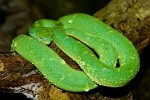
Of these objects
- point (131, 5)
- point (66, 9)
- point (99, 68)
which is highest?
point (131, 5)

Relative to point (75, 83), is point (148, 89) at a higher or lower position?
lower

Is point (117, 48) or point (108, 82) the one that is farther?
point (117, 48)

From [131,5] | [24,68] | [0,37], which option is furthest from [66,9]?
[24,68]

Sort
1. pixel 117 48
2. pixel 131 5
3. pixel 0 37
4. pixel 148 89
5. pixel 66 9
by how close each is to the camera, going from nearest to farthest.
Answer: pixel 117 48 → pixel 131 5 → pixel 148 89 → pixel 0 37 → pixel 66 9

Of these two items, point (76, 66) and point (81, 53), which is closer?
point (81, 53)

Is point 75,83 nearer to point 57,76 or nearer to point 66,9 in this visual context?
point 57,76


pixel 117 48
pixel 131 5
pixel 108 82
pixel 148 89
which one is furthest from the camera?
pixel 148 89

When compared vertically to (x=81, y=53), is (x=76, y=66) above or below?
below
